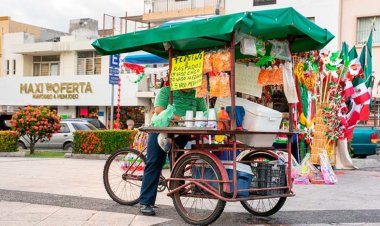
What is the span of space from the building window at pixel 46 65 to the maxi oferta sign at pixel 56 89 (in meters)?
1.86

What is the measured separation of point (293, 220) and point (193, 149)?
4.98 ft

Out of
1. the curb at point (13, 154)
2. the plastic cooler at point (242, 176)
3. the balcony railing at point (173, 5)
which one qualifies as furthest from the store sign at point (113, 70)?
the balcony railing at point (173, 5)

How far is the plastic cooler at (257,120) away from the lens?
665 cm

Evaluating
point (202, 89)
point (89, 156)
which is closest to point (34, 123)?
point (89, 156)

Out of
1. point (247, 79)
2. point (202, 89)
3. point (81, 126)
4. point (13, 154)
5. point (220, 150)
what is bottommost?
Answer: point (13, 154)

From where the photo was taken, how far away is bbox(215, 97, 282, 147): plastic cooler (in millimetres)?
6647

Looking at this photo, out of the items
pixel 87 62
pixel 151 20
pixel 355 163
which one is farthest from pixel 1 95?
pixel 355 163

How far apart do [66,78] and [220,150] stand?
31699 mm

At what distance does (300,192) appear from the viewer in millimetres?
9641

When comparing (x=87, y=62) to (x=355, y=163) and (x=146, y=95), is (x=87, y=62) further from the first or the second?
(x=355, y=163)

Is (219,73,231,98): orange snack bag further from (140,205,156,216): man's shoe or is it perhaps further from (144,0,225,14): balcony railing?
(144,0,225,14): balcony railing

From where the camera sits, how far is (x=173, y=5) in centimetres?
3484

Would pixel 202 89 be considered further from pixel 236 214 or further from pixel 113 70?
pixel 113 70

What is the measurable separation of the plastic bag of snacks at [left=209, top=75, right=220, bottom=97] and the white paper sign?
636 millimetres
